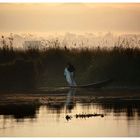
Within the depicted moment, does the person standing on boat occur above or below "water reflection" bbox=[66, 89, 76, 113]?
above

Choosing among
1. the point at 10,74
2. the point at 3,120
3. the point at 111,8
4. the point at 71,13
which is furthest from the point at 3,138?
the point at 111,8

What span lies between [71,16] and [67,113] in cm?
56

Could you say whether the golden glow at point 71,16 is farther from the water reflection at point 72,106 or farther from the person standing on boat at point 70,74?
the water reflection at point 72,106

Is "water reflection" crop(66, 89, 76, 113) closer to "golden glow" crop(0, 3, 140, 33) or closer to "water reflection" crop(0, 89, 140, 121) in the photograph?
"water reflection" crop(0, 89, 140, 121)

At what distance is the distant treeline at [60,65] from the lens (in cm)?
252

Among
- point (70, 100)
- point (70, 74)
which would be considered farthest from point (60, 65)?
point (70, 100)

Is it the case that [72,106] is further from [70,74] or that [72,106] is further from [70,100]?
[70,74]

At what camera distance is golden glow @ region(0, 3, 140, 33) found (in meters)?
2.55

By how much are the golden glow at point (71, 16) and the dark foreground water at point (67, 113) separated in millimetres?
391

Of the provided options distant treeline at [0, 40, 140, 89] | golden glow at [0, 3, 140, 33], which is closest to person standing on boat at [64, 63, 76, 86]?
distant treeline at [0, 40, 140, 89]

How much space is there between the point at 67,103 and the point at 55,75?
6.9 inches

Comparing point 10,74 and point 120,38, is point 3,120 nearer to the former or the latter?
point 10,74

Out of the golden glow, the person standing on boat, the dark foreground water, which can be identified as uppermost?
the golden glow

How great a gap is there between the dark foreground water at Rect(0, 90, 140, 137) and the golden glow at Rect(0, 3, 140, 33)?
0.39 meters
